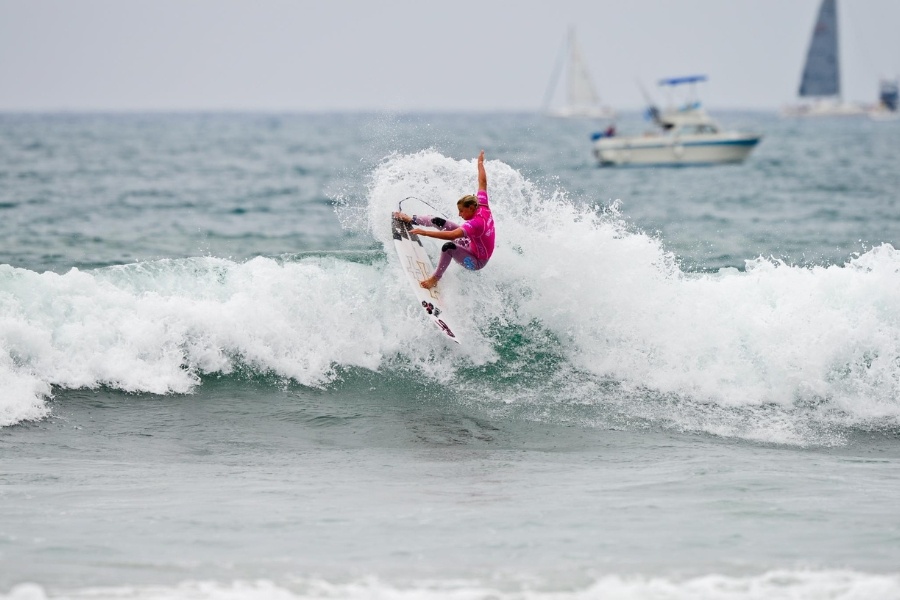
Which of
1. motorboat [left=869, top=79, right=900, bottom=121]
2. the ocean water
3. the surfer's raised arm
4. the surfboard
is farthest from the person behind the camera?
motorboat [left=869, top=79, right=900, bottom=121]

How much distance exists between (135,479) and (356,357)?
3959 mm

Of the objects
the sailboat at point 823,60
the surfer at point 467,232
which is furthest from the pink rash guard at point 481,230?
the sailboat at point 823,60

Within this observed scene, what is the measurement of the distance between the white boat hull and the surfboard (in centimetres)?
3661

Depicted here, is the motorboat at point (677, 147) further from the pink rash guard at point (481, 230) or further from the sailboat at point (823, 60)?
the sailboat at point (823, 60)

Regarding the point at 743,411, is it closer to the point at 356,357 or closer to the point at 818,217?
the point at 356,357

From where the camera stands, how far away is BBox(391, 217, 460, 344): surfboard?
11.6 metres

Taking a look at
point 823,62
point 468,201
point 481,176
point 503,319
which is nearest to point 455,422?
point 503,319

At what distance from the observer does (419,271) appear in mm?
12062

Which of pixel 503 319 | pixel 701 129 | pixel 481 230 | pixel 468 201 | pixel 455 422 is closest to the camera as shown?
pixel 455 422

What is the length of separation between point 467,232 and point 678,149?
124ft

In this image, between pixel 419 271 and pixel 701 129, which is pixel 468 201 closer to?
pixel 419 271

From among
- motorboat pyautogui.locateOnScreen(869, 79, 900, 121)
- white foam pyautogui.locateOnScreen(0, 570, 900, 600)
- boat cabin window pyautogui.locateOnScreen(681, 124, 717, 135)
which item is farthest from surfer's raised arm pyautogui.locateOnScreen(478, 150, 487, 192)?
motorboat pyautogui.locateOnScreen(869, 79, 900, 121)

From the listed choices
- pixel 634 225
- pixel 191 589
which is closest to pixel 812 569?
pixel 191 589

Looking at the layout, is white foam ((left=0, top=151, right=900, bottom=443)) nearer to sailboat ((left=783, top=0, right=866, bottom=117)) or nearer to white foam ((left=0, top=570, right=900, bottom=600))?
white foam ((left=0, top=570, right=900, bottom=600))
